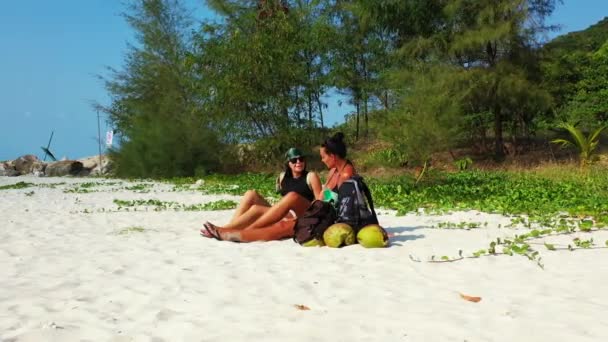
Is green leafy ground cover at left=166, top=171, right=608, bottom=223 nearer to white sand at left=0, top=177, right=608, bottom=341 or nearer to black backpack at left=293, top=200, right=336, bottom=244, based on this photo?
white sand at left=0, top=177, right=608, bottom=341

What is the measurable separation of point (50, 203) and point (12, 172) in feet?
71.6

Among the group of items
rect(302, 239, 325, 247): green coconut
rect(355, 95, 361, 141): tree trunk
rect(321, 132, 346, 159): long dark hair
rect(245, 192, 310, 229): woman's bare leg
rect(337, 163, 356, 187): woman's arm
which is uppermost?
rect(355, 95, 361, 141): tree trunk

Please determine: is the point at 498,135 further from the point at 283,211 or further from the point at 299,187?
the point at 283,211

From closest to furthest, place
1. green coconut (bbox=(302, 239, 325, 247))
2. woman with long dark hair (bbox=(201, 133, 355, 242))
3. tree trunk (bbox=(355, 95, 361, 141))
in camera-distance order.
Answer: green coconut (bbox=(302, 239, 325, 247)) < woman with long dark hair (bbox=(201, 133, 355, 242)) < tree trunk (bbox=(355, 95, 361, 141))

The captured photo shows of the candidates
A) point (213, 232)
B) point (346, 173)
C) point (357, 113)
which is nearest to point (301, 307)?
point (346, 173)

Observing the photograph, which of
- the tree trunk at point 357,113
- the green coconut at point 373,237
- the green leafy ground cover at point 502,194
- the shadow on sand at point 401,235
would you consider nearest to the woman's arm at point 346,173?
the green coconut at point 373,237

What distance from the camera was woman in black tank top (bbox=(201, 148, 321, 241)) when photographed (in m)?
6.18

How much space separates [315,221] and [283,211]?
1.69 ft

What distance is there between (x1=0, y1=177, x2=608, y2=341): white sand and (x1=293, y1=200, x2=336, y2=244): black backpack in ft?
0.64

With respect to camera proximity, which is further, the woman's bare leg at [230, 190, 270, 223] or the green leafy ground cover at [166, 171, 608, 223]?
the green leafy ground cover at [166, 171, 608, 223]

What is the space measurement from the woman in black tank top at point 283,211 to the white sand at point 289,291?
0.65 feet

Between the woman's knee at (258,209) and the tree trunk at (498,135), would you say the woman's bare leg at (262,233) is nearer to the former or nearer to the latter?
the woman's knee at (258,209)

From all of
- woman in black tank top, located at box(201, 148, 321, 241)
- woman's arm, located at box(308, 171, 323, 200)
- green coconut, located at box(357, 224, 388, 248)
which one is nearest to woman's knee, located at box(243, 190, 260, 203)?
woman in black tank top, located at box(201, 148, 321, 241)

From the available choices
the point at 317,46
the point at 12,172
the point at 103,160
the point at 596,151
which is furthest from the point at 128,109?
the point at 596,151
